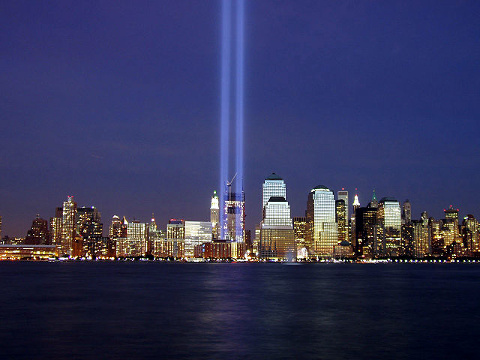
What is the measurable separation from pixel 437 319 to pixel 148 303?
3941 cm

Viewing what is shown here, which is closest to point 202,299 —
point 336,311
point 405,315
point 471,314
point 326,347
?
point 336,311

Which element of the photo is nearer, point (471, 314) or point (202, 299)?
point (471, 314)

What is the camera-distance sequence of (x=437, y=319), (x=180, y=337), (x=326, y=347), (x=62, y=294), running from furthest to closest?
(x=62, y=294) < (x=437, y=319) < (x=180, y=337) < (x=326, y=347)

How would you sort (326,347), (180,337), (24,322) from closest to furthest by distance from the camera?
(326,347)
(180,337)
(24,322)

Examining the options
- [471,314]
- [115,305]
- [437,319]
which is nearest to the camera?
[437,319]

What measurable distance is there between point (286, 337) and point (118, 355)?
1680 cm

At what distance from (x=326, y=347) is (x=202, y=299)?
48370 mm

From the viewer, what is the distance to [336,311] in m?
80.8

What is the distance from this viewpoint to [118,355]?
153ft

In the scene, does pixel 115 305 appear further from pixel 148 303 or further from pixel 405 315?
pixel 405 315

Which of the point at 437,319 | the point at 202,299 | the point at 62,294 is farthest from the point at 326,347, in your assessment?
the point at 62,294

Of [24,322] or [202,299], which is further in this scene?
[202,299]

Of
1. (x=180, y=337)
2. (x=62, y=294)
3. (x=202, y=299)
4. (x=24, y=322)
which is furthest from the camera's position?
(x=62, y=294)

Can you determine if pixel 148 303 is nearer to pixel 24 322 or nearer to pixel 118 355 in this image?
pixel 24 322
